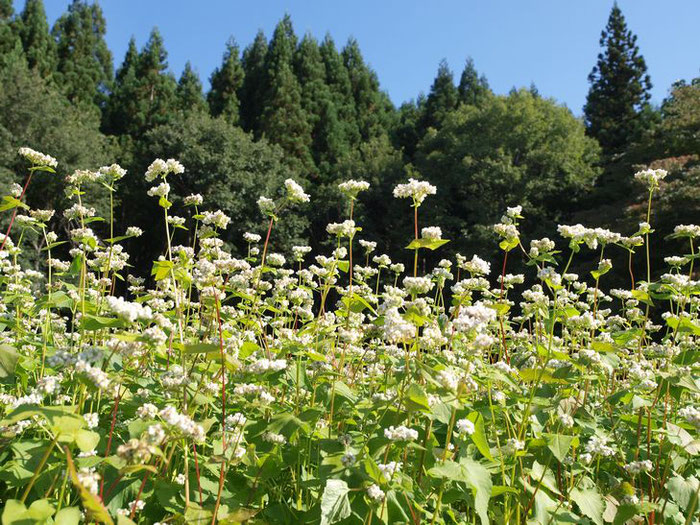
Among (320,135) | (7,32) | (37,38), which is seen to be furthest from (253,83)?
(7,32)

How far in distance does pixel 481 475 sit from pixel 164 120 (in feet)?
137

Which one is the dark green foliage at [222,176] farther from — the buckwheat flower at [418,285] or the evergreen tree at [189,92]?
the buckwheat flower at [418,285]

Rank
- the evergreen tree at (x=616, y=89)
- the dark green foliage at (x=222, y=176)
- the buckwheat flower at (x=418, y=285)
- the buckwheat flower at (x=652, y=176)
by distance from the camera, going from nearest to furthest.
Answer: the buckwheat flower at (x=418, y=285) → the buckwheat flower at (x=652, y=176) → the dark green foliage at (x=222, y=176) → the evergreen tree at (x=616, y=89)

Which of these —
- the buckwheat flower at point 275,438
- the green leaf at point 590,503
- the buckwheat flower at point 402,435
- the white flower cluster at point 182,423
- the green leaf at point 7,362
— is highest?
the green leaf at point 7,362

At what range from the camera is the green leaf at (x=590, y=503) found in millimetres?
2324

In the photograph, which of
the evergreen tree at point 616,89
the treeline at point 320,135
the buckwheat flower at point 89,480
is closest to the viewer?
the buckwheat flower at point 89,480

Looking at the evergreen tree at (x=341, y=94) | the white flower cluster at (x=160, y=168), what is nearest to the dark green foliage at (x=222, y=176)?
the evergreen tree at (x=341, y=94)

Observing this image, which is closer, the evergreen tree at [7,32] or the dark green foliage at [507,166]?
the dark green foliage at [507,166]

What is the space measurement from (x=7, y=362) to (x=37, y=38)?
48.9m

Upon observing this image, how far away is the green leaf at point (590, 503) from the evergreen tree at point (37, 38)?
4586 centimetres

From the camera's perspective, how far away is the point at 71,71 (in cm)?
4156

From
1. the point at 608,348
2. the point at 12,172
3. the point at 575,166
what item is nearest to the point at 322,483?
the point at 608,348

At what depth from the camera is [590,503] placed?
2.40 meters

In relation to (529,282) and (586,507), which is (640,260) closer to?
(529,282)
